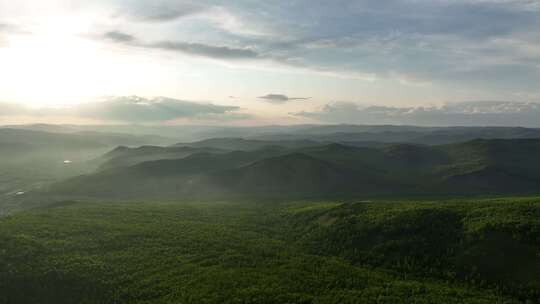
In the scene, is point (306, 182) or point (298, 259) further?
point (306, 182)

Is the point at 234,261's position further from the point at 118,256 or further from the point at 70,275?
the point at 70,275

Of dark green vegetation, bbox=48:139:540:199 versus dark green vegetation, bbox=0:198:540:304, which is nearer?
dark green vegetation, bbox=0:198:540:304

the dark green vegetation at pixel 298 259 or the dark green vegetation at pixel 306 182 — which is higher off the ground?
the dark green vegetation at pixel 298 259

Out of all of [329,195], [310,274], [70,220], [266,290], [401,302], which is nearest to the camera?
[401,302]

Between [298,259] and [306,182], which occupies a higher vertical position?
[298,259]

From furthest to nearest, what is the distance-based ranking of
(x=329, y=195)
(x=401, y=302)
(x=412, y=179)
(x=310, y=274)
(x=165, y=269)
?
(x=412, y=179)
(x=329, y=195)
(x=165, y=269)
(x=310, y=274)
(x=401, y=302)

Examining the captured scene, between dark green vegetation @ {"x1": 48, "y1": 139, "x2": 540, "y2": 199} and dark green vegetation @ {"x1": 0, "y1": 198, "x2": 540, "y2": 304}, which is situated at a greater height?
dark green vegetation @ {"x1": 0, "y1": 198, "x2": 540, "y2": 304}

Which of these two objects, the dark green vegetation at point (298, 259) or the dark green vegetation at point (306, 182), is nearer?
the dark green vegetation at point (298, 259)

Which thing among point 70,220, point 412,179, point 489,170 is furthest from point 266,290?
point 489,170
